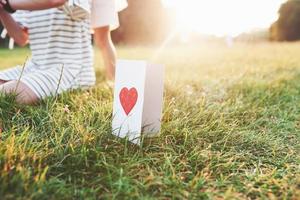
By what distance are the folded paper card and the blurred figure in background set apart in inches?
44.0

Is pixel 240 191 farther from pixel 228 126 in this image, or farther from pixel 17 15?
pixel 17 15

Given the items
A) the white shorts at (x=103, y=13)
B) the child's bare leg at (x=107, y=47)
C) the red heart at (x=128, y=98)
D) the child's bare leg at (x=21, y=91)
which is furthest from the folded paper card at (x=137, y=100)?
the child's bare leg at (x=107, y=47)

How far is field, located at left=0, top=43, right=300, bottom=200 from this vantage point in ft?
4.73

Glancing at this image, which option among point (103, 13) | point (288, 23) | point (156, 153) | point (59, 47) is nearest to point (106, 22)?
point (103, 13)

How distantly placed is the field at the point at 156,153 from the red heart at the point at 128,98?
124 mm

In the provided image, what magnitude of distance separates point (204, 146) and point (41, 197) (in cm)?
76

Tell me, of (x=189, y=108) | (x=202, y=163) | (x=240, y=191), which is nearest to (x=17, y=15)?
(x=189, y=108)

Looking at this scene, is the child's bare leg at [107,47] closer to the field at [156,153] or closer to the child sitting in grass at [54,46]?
the child sitting in grass at [54,46]

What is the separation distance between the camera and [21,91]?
2.35m

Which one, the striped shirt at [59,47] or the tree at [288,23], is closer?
the striped shirt at [59,47]

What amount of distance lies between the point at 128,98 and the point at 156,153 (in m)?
0.23

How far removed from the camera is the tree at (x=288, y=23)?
1252 centimetres

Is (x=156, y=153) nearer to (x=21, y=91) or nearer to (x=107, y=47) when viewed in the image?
(x=21, y=91)

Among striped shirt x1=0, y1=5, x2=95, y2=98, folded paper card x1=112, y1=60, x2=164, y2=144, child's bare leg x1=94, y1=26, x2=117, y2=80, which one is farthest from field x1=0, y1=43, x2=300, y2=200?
child's bare leg x1=94, y1=26, x2=117, y2=80
